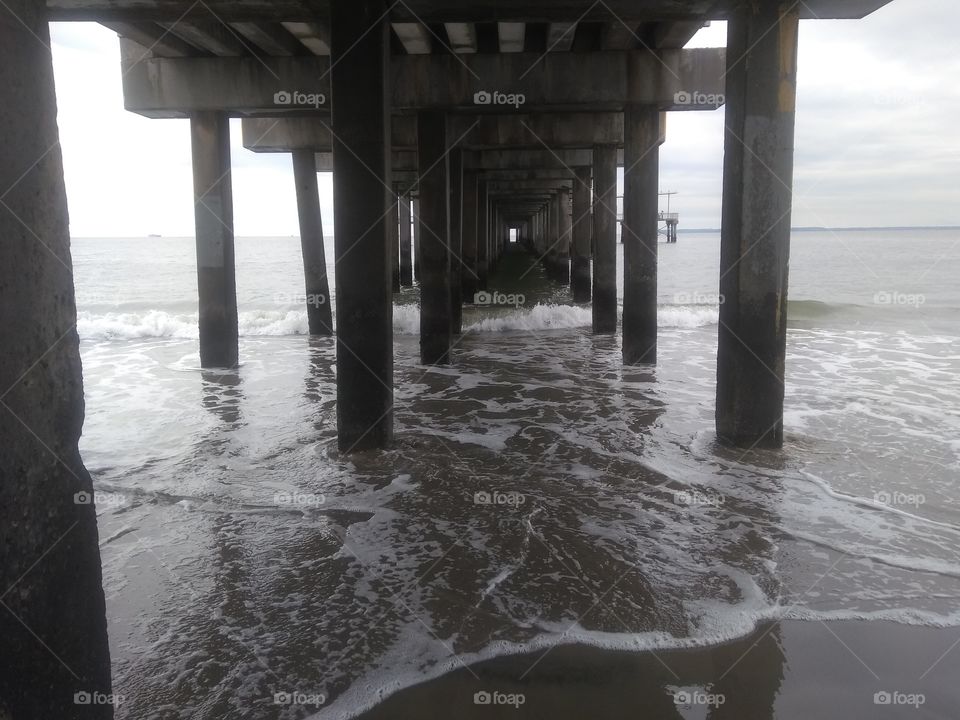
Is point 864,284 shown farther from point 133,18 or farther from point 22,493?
point 22,493

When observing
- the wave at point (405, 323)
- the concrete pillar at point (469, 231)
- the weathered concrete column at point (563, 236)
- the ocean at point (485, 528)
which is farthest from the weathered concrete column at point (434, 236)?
the weathered concrete column at point (563, 236)

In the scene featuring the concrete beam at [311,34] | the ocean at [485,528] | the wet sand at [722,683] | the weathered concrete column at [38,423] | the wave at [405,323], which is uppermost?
the concrete beam at [311,34]

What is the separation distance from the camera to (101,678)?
2.03 meters

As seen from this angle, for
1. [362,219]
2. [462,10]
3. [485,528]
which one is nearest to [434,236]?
[462,10]

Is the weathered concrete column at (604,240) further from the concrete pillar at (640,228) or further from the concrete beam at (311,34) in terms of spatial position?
the concrete beam at (311,34)

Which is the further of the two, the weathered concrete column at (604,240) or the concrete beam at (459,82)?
the weathered concrete column at (604,240)

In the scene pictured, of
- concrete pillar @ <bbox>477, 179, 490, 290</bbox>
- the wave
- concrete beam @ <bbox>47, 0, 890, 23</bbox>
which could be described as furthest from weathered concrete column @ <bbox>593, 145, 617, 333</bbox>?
concrete pillar @ <bbox>477, 179, 490, 290</bbox>

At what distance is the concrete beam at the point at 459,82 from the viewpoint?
28.9 feet

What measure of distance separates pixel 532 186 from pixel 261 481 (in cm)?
2246

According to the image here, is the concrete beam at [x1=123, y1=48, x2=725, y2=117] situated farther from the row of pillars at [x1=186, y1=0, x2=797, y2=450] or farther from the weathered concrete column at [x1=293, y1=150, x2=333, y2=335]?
the weathered concrete column at [x1=293, y1=150, x2=333, y2=335]

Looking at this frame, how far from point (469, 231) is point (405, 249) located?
35.5 feet

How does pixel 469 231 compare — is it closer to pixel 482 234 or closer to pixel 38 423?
pixel 482 234

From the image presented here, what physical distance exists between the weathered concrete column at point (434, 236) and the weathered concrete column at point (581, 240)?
10.4 meters

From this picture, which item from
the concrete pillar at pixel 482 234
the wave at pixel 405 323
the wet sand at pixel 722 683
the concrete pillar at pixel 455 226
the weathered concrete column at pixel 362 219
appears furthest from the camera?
the concrete pillar at pixel 482 234
